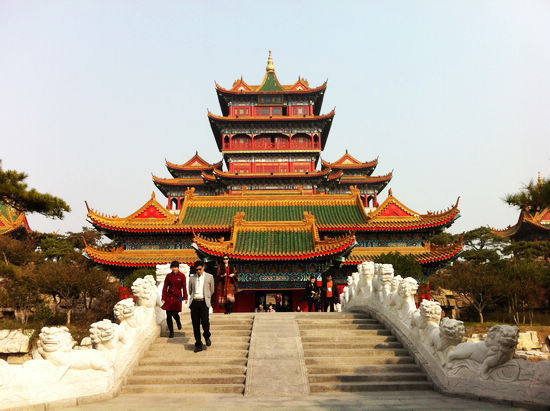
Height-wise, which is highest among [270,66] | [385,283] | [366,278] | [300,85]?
[270,66]

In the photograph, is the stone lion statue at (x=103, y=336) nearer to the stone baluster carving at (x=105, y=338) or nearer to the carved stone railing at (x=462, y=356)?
the stone baluster carving at (x=105, y=338)

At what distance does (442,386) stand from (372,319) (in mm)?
3312

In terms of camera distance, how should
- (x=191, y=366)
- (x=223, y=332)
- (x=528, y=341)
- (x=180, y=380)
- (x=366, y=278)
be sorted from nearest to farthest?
(x=180, y=380) < (x=191, y=366) < (x=223, y=332) < (x=366, y=278) < (x=528, y=341)

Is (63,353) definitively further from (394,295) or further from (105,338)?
(394,295)

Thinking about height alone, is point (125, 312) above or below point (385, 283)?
below

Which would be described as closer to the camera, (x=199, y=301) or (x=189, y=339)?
(x=199, y=301)

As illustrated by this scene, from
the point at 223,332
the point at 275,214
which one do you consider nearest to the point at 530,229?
the point at 275,214

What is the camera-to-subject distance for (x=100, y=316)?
24.6 m

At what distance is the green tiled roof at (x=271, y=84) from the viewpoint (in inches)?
1334

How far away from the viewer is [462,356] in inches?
247

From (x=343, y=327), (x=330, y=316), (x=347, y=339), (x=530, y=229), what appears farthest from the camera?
(x=530, y=229)

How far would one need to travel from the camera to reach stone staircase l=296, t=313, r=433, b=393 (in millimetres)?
6691

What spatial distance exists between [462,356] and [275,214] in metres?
16.8

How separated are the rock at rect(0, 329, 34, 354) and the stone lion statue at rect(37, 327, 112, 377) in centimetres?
1509
